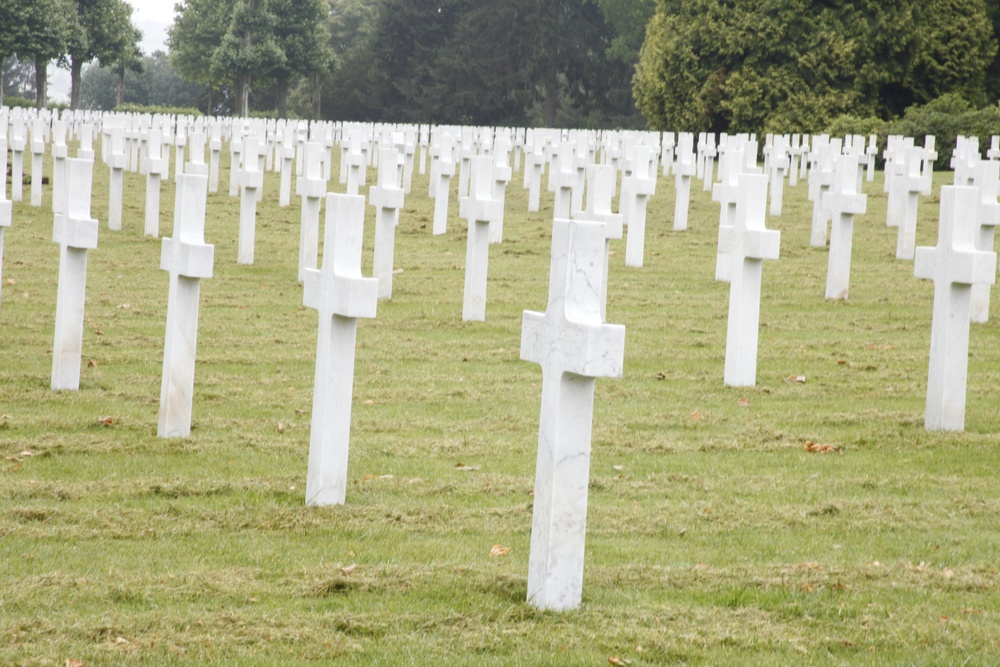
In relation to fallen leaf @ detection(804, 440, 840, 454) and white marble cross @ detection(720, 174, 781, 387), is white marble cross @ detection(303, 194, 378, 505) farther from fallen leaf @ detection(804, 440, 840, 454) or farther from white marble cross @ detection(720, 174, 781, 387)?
white marble cross @ detection(720, 174, 781, 387)

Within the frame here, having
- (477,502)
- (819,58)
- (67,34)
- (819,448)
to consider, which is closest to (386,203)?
(819,448)

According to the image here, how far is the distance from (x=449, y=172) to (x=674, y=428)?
10.3 meters

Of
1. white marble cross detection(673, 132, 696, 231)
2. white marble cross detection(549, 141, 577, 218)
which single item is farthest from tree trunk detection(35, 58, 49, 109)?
white marble cross detection(549, 141, 577, 218)

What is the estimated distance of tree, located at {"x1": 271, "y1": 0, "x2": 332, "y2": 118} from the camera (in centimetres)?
6588

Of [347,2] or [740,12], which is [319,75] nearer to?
[347,2]

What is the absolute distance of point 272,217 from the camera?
2181cm

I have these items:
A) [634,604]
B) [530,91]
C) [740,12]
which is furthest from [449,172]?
[530,91]

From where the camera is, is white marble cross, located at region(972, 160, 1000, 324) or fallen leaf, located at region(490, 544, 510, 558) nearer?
fallen leaf, located at region(490, 544, 510, 558)

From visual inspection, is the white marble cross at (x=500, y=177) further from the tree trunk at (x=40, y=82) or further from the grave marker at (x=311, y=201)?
the tree trunk at (x=40, y=82)

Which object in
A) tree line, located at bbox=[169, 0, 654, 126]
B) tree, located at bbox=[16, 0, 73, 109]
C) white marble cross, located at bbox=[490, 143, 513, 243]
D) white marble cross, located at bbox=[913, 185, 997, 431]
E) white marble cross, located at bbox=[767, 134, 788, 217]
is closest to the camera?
white marble cross, located at bbox=[913, 185, 997, 431]

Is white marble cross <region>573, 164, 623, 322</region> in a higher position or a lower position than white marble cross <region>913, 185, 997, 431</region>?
higher

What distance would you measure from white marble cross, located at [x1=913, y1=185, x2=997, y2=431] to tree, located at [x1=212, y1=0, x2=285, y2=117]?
5755cm

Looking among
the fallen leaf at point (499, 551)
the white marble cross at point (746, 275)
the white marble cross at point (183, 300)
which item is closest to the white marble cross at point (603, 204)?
the white marble cross at point (746, 275)

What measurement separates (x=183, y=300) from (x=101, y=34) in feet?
201
